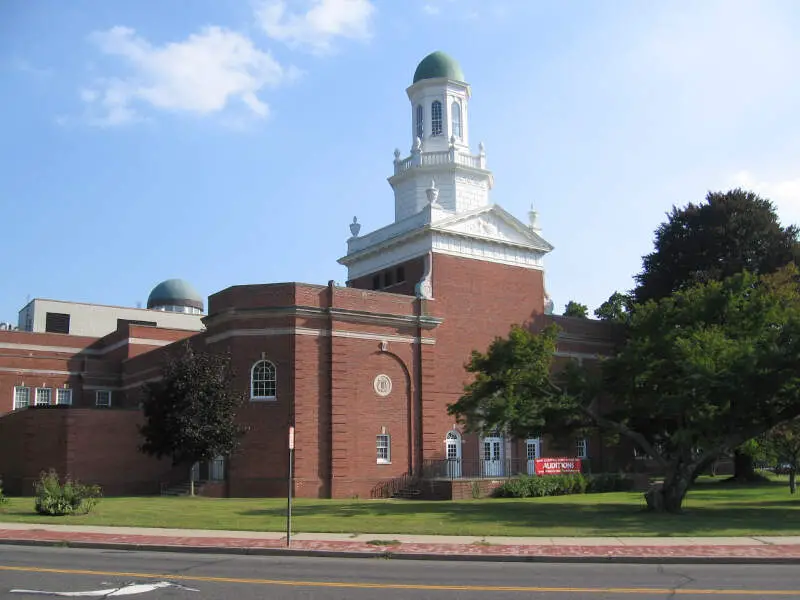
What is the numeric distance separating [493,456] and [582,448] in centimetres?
717

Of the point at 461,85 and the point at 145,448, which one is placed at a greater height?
the point at 461,85

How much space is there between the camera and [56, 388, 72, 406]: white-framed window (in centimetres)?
5950

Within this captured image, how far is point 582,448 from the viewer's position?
50.9 m

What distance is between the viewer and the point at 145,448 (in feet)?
126

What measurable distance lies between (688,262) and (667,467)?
2716 centimetres

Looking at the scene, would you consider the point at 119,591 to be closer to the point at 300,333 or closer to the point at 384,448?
the point at 300,333

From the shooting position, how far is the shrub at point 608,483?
1692 inches

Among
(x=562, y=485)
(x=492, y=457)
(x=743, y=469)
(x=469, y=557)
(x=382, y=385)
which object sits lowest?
(x=469, y=557)

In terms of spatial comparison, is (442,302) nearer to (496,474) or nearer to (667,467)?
(496,474)

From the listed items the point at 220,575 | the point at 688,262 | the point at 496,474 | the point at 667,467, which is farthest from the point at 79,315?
the point at 220,575

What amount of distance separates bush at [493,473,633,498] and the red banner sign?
94 cm

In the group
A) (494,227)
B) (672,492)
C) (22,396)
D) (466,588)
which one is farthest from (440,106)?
(466,588)

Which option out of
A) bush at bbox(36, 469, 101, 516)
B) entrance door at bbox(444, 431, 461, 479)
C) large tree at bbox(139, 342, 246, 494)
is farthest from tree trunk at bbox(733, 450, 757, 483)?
bush at bbox(36, 469, 101, 516)

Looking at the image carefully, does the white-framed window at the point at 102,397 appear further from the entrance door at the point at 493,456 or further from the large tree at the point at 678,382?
the large tree at the point at 678,382
